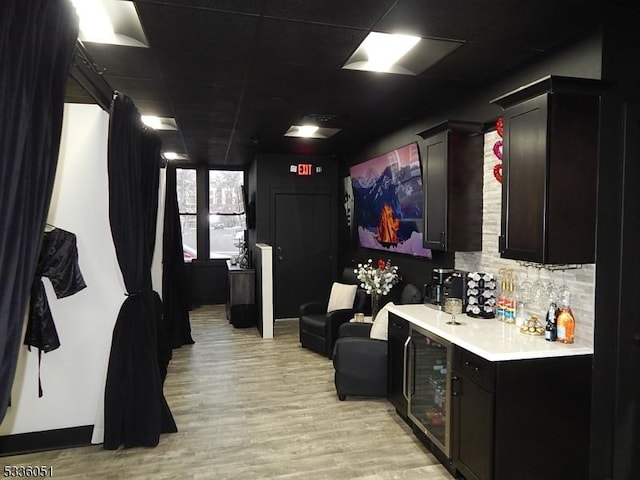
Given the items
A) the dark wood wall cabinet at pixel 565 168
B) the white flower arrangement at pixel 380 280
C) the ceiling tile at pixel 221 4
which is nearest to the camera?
the ceiling tile at pixel 221 4

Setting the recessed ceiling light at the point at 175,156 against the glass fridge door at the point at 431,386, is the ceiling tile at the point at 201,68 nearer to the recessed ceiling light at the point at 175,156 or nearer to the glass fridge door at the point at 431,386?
the glass fridge door at the point at 431,386

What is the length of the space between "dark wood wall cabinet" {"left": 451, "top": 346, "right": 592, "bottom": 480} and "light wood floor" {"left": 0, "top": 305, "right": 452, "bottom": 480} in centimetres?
54

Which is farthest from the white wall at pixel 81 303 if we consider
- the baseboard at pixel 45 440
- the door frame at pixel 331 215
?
the door frame at pixel 331 215

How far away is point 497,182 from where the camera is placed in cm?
333

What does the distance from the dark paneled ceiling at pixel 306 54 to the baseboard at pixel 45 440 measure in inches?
100

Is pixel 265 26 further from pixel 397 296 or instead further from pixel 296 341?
pixel 296 341

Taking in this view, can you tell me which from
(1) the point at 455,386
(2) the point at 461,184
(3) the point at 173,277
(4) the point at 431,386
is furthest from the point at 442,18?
(3) the point at 173,277

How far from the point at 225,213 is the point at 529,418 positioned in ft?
24.1

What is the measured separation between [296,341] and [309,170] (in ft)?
9.63

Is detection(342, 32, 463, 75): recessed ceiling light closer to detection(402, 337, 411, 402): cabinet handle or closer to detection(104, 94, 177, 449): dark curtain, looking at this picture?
detection(104, 94, 177, 449): dark curtain

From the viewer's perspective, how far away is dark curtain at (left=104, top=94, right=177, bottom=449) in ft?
9.79

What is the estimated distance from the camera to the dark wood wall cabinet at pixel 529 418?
7.66ft

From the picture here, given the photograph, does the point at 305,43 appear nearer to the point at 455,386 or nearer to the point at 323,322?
the point at 455,386

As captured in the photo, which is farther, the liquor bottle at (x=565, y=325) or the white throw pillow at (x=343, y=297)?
Result: the white throw pillow at (x=343, y=297)
